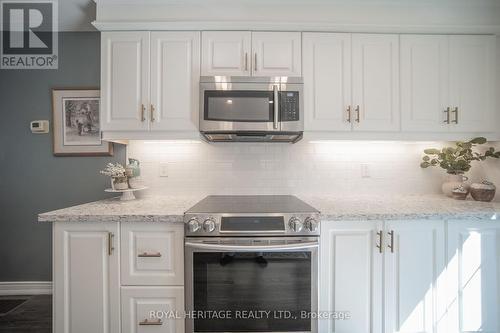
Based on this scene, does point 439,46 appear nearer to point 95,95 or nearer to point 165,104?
point 165,104

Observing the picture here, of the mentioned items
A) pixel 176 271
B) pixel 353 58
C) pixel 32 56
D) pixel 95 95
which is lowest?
pixel 176 271

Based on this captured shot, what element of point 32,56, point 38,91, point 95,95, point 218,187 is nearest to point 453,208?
point 218,187

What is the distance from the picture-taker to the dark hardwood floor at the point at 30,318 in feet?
6.02

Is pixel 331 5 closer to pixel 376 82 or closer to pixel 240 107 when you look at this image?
pixel 376 82

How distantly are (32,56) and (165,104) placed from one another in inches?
65.6

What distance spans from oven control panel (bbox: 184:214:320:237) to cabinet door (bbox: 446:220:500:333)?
0.98m

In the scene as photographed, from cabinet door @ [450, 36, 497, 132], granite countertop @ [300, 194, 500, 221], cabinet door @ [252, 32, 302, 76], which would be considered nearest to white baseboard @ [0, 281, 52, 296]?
granite countertop @ [300, 194, 500, 221]

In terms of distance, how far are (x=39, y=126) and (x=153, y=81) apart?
1.38m

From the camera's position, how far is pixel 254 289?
1473mm

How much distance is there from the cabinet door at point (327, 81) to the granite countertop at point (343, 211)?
2.17ft

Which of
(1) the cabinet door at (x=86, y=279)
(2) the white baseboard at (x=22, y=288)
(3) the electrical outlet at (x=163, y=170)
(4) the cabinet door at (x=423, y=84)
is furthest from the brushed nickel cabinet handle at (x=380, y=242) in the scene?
(2) the white baseboard at (x=22, y=288)

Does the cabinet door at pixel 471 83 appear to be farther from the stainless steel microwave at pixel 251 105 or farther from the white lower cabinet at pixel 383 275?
the stainless steel microwave at pixel 251 105

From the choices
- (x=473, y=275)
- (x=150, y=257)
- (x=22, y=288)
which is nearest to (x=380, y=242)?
(x=473, y=275)

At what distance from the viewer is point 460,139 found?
6.21ft
